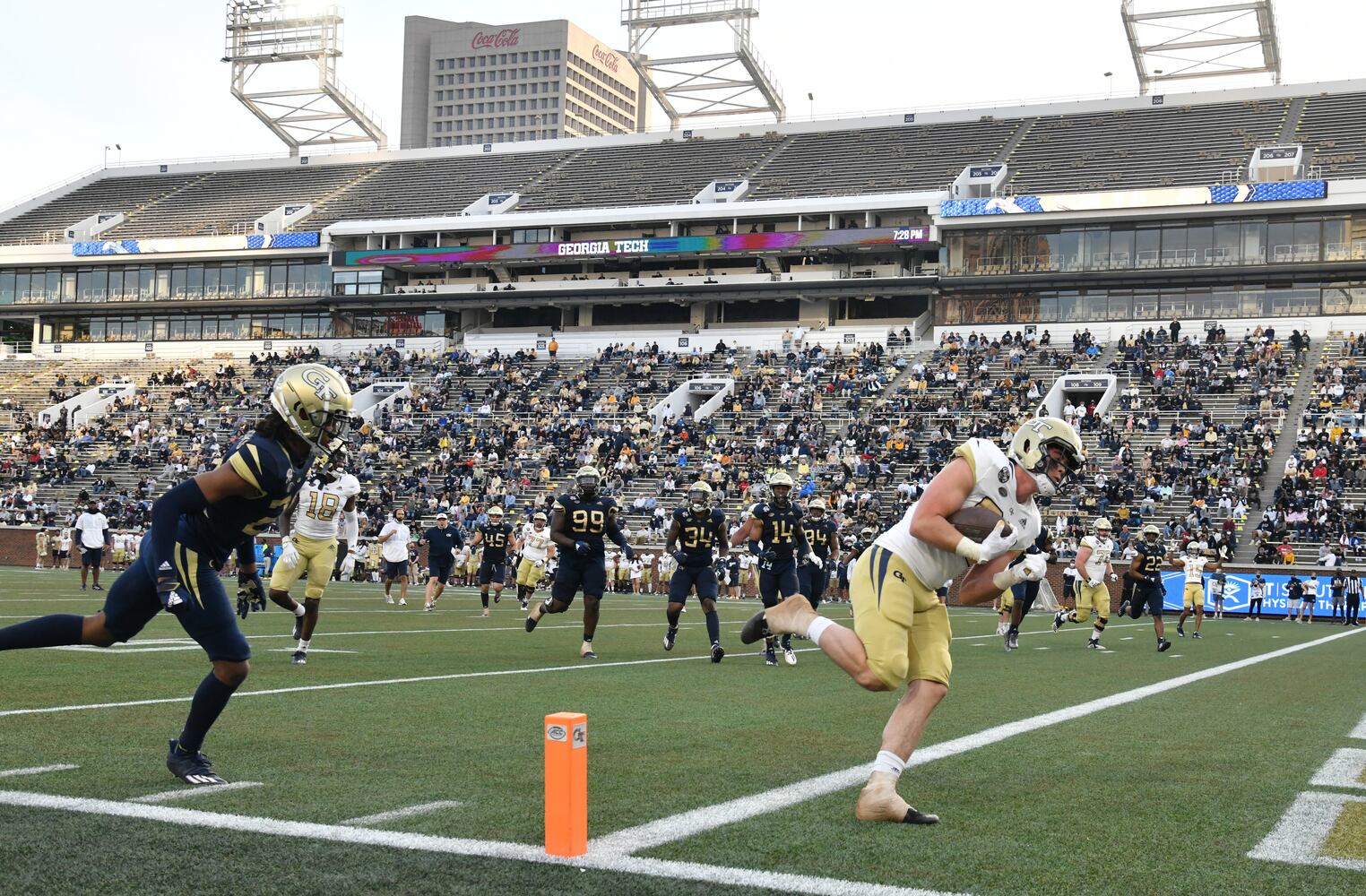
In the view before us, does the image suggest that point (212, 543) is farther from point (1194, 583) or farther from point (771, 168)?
point (771, 168)

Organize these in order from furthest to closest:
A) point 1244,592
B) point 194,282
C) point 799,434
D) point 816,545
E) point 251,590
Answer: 1. point 194,282
2. point 799,434
3. point 1244,592
4. point 816,545
5. point 251,590

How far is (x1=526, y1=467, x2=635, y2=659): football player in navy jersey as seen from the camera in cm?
1391

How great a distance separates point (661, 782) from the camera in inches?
250

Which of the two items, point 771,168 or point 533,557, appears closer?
point 533,557

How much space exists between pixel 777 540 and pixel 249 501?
344 inches

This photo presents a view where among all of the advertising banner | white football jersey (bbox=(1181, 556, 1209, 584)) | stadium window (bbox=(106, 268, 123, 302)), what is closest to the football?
white football jersey (bbox=(1181, 556, 1209, 584))

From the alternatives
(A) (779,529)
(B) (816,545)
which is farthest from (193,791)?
(B) (816,545)

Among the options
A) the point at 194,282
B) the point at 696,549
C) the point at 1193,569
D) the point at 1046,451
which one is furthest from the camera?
the point at 194,282

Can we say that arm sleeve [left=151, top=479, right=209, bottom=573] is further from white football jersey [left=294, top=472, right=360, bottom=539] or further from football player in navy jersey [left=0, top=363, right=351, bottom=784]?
white football jersey [left=294, top=472, right=360, bottom=539]

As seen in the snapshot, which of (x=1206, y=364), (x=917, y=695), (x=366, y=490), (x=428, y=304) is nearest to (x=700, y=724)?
(x=917, y=695)

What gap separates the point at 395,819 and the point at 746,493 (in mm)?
31572

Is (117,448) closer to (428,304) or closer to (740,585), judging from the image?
(428,304)

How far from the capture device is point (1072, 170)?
52156 millimetres

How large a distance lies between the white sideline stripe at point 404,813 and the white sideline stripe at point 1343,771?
4.34 metres
